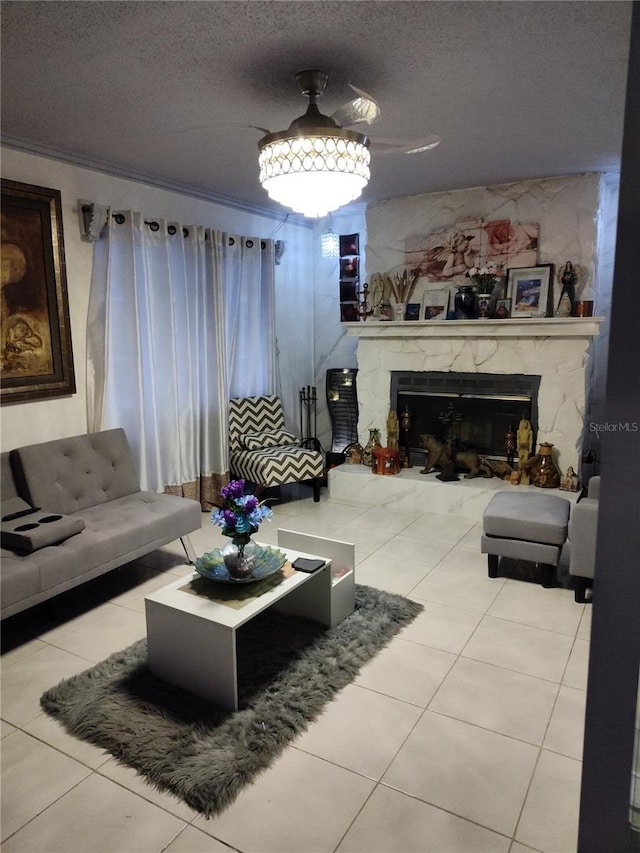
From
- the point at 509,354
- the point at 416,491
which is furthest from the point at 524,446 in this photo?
the point at 416,491

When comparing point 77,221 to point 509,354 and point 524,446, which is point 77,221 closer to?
point 509,354

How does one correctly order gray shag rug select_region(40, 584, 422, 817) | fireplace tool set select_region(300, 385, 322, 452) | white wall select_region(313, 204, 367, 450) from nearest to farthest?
gray shag rug select_region(40, 584, 422, 817), white wall select_region(313, 204, 367, 450), fireplace tool set select_region(300, 385, 322, 452)

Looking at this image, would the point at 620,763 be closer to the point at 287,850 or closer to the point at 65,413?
the point at 287,850

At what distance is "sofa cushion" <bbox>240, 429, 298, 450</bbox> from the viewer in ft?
16.0

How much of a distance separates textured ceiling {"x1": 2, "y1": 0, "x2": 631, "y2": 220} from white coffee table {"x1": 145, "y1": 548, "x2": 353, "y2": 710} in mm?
1847

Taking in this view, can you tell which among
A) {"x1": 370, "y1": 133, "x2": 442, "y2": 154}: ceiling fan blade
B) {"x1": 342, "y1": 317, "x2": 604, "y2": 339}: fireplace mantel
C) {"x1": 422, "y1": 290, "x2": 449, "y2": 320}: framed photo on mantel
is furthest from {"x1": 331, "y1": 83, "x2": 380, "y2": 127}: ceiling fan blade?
{"x1": 422, "y1": 290, "x2": 449, "y2": 320}: framed photo on mantel

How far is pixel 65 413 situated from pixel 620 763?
11.8ft

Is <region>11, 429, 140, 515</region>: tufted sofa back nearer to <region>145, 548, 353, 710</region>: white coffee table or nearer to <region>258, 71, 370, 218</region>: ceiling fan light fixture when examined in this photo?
<region>145, 548, 353, 710</region>: white coffee table

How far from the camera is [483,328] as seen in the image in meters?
4.53

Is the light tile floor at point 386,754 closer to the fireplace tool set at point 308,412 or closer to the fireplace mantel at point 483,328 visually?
the fireplace mantel at point 483,328

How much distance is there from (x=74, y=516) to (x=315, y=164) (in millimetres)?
2364

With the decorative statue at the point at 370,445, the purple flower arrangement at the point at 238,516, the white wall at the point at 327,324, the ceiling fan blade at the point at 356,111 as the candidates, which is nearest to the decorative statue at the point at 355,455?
the decorative statue at the point at 370,445

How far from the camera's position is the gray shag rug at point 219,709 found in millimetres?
1902

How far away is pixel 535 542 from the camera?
10.5 feet
